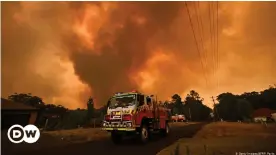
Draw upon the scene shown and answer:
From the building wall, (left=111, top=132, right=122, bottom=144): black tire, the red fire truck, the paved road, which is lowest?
the paved road

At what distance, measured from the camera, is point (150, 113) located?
1488 cm

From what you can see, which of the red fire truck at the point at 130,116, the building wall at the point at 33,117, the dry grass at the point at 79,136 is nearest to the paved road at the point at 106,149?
the red fire truck at the point at 130,116

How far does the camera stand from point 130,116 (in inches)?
508

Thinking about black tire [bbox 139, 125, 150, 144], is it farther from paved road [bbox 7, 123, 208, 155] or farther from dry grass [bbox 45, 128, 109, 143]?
dry grass [bbox 45, 128, 109, 143]

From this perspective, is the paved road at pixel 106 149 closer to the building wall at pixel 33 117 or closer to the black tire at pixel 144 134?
the black tire at pixel 144 134

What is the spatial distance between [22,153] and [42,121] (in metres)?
29.3

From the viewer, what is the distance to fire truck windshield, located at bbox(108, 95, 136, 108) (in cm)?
1365

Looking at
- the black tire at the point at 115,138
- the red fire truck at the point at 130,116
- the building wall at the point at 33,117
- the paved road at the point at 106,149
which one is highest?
the building wall at the point at 33,117

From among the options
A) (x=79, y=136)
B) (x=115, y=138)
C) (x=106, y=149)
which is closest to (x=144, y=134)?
(x=115, y=138)

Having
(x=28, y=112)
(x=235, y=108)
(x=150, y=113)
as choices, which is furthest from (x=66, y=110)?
(x=150, y=113)

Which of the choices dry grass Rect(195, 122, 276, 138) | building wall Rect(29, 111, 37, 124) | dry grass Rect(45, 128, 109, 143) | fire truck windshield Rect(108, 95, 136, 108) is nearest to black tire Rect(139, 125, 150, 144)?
fire truck windshield Rect(108, 95, 136, 108)

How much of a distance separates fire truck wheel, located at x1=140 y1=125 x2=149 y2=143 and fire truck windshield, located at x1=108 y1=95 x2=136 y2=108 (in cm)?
147

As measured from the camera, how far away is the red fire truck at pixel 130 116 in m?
13.0

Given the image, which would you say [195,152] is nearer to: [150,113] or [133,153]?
[133,153]
